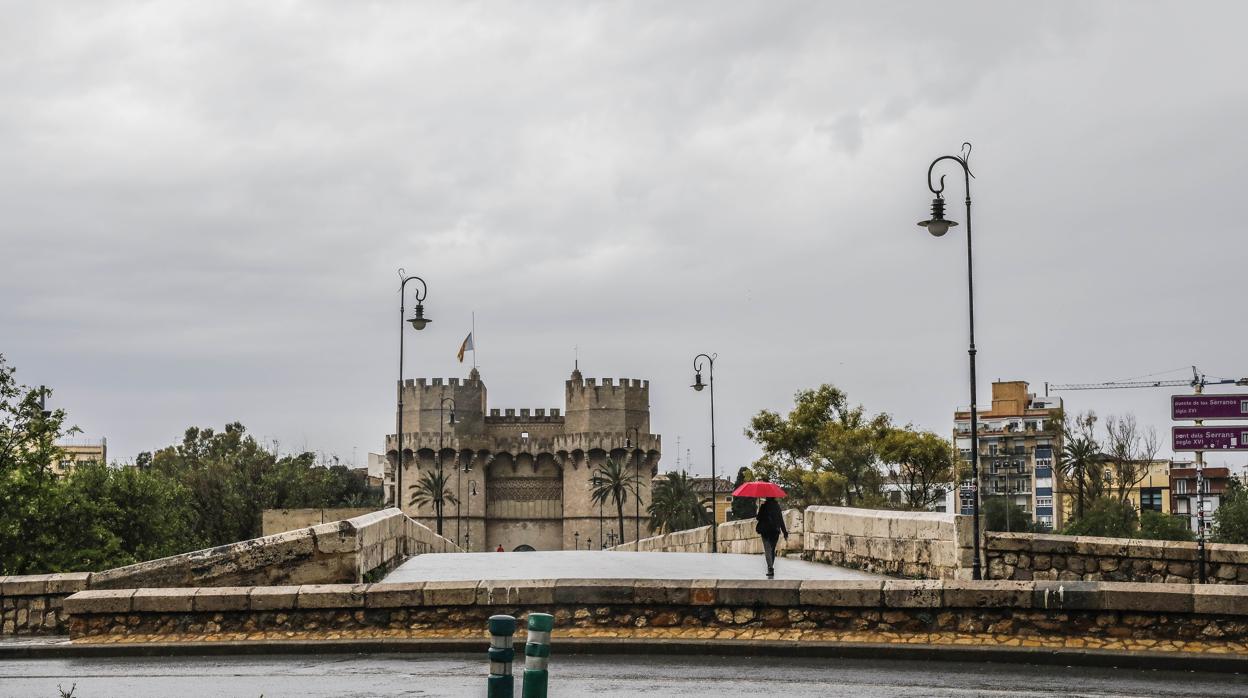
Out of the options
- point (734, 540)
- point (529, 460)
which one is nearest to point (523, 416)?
point (529, 460)

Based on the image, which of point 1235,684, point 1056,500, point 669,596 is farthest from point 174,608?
point 1056,500

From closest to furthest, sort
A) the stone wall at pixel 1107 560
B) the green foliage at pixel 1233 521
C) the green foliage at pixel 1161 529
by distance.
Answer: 1. the stone wall at pixel 1107 560
2. the green foliage at pixel 1233 521
3. the green foliage at pixel 1161 529

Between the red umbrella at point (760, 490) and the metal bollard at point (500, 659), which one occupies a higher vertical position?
the red umbrella at point (760, 490)

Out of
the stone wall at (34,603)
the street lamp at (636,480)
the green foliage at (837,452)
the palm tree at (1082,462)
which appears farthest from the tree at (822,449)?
the stone wall at (34,603)

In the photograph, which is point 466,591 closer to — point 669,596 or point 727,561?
point 669,596

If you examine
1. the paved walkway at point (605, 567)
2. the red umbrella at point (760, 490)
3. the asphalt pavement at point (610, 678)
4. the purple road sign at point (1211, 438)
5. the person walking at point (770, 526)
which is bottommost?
the asphalt pavement at point (610, 678)

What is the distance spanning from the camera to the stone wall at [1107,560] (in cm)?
1716

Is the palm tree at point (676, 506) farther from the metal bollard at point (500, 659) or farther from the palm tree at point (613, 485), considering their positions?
the metal bollard at point (500, 659)

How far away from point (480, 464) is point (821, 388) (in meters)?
44.9

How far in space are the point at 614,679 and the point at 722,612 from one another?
2063mm

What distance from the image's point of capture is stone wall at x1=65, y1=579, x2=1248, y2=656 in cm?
1145

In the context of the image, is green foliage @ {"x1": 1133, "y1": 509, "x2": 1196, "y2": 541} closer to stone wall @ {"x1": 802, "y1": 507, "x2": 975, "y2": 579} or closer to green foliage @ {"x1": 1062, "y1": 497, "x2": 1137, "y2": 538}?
green foliage @ {"x1": 1062, "y1": 497, "x2": 1137, "y2": 538}

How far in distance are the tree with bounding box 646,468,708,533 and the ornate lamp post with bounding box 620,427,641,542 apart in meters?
4.93

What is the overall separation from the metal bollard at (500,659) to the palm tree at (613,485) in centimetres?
9115
